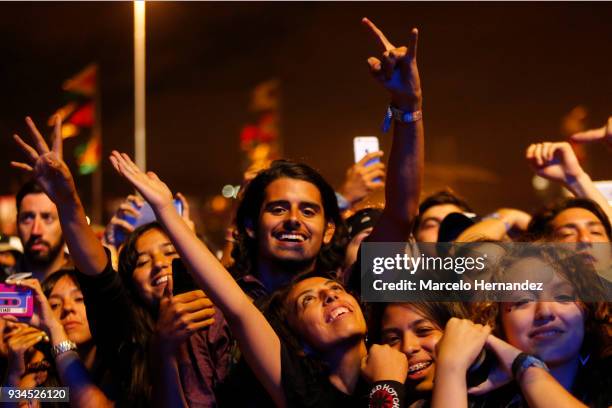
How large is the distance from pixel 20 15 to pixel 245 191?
274cm

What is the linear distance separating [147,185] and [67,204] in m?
0.37

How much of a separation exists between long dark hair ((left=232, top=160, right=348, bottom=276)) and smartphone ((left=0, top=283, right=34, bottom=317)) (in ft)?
2.15

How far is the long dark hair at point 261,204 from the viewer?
2885 millimetres

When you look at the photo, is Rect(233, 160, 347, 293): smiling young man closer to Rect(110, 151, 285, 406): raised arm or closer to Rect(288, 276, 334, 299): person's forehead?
Rect(288, 276, 334, 299): person's forehead

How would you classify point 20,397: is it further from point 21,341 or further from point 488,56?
point 488,56

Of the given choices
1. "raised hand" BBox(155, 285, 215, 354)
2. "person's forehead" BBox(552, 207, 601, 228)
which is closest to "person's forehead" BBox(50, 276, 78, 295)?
"raised hand" BBox(155, 285, 215, 354)

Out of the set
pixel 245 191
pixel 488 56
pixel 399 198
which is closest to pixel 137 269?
pixel 245 191

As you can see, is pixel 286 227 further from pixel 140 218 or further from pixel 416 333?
pixel 140 218

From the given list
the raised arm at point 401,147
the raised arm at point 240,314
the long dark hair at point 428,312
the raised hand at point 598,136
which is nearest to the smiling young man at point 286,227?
the raised arm at point 401,147

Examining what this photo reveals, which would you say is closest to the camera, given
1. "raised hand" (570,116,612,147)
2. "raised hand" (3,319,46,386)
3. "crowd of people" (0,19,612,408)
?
"crowd of people" (0,19,612,408)

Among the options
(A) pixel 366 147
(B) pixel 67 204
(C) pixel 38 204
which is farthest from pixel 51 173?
(A) pixel 366 147

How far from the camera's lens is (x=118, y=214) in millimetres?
3705

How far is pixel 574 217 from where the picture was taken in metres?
3.04

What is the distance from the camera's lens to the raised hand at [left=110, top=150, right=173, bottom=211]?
7.79 ft
